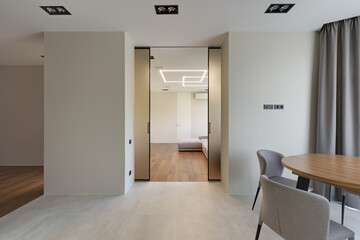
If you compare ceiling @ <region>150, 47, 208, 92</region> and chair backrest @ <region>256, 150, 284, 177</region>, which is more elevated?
ceiling @ <region>150, 47, 208, 92</region>

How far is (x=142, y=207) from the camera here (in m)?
2.46

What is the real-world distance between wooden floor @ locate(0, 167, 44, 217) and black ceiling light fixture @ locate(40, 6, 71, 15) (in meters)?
2.90

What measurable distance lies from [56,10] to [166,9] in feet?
5.09

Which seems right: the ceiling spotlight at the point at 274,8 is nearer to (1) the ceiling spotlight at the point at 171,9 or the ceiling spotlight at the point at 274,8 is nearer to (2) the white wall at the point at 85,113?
(1) the ceiling spotlight at the point at 171,9

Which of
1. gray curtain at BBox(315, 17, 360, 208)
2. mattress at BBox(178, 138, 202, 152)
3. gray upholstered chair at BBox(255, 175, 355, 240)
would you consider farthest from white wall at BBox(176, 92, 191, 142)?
gray upholstered chair at BBox(255, 175, 355, 240)

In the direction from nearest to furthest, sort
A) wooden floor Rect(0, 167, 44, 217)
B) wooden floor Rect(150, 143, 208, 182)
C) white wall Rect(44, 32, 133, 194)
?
wooden floor Rect(0, 167, 44, 217)
white wall Rect(44, 32, 133, 194)
wooden floor Rect(150, 143, 208, 182)

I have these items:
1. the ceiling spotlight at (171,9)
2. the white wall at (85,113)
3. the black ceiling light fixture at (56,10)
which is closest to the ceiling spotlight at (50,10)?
the black ceiling light fixture at (56,10)

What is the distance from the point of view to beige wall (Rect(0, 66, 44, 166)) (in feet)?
15.5

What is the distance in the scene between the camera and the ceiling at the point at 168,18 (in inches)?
86.0

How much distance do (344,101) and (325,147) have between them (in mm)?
758

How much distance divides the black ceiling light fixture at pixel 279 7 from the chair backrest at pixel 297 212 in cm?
231

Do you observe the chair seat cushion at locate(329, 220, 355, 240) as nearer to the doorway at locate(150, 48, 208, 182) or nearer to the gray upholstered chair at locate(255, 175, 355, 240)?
the gray upholstered chair at locate(255, 175, 355, 240)

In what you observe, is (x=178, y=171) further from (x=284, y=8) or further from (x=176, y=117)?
(x=176, y=117)

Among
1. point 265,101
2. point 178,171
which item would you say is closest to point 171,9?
point 265,101
